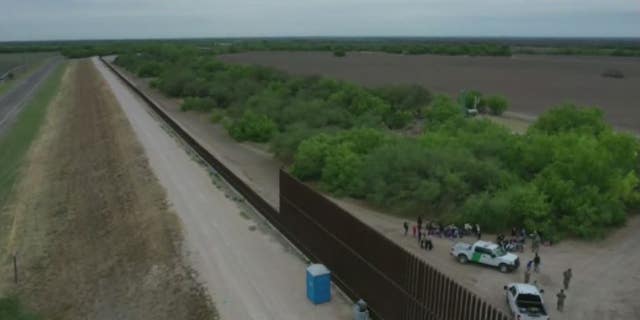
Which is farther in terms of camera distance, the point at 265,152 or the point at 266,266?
the point at 265,152

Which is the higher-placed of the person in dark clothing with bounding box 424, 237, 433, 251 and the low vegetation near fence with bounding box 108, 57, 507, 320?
the low vegetation near fence with bounding box 108, 57, 507, 320

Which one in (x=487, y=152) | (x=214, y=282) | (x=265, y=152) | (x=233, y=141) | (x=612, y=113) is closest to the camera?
(x=214, y=282)

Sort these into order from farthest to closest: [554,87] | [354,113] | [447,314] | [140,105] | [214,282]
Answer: [554,87], [140,105], [354,113], [214,282], [447,314]

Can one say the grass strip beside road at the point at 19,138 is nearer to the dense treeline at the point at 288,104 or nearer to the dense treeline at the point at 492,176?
the dense treeline at the point at 288,104

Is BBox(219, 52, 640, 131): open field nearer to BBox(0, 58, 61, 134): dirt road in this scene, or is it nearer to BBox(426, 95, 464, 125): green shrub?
BBox(426, 95, 464, 125): green shrub

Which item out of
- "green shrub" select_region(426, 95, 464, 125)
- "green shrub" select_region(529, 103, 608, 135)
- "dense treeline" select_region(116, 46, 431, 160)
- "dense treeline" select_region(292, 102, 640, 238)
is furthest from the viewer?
"green shrub" select_region(426, 95, 464, 125)

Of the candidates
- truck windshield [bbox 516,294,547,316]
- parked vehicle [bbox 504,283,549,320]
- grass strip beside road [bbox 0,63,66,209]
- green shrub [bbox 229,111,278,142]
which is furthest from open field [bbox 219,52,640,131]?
grass strip beside road [bbox 0,63,66,209]

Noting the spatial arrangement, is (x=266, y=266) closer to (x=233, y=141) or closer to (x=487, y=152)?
(x=487, y=152)

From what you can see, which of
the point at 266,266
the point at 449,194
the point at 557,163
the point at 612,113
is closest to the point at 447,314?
the point at 266,266
